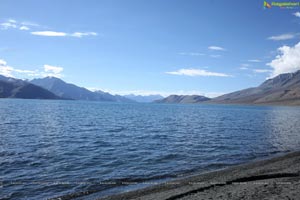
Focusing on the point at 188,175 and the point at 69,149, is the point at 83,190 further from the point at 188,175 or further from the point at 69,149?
the point at 69,149

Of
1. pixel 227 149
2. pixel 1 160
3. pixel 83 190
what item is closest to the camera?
pixel 83 190

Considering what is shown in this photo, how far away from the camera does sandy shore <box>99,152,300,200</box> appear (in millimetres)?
15578

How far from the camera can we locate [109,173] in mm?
23703

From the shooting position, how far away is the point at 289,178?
19.4 m

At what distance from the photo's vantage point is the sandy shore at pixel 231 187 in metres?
15.6

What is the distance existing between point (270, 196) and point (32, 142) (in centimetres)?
3238

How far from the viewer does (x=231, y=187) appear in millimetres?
17859

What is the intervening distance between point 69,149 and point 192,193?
20.9m

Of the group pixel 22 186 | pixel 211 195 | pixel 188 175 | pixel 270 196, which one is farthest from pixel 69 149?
pixel 270 196

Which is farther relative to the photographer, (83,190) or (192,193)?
(83,190)

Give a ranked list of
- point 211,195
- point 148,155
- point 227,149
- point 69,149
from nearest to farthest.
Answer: point 211,195
point 148,155
point 69,149
point 227,149

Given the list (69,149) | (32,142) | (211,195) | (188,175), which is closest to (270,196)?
(211,195)

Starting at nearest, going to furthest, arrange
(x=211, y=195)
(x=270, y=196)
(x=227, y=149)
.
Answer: (x=270, y=196)
(x=211, y=195)
(x=227, y=149)

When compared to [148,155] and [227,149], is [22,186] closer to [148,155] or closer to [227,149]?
[148,155]
